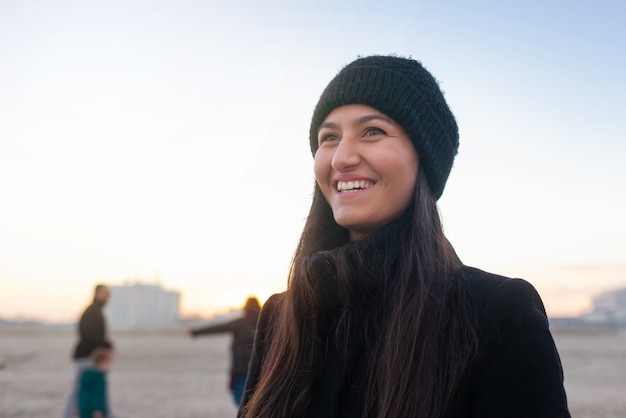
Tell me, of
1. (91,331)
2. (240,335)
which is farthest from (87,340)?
(240,335)

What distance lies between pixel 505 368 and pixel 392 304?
337 mm

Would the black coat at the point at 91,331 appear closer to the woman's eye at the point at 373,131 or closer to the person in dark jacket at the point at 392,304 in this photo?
the person in dark jacket at the point at 392,304

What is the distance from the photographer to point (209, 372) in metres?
16.8

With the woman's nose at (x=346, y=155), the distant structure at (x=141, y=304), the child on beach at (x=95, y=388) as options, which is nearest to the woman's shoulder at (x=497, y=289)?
the woman's nose at (x=346, y=155)

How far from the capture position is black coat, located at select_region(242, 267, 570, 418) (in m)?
1.35

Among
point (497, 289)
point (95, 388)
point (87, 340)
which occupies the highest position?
point (497, 289)

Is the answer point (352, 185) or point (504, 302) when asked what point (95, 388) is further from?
point (504, 302)

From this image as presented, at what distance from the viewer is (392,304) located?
5.27 ft

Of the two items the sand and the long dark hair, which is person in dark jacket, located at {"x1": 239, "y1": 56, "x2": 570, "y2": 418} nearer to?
the long dark hair

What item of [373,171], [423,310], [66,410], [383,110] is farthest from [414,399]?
[66,410]

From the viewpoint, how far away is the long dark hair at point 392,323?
4.79ft

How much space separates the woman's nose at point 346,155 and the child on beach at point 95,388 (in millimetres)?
6070

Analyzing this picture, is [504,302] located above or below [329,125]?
below

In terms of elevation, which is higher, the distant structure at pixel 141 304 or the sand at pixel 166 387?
the distant structure at pixel 141 304
